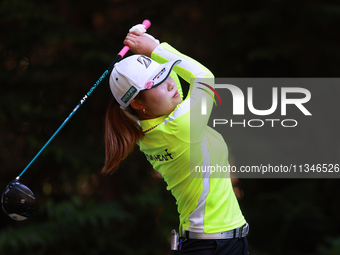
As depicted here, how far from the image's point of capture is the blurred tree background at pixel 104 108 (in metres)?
4.02

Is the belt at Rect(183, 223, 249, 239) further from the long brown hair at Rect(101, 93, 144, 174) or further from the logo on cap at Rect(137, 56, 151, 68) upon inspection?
the logo on cap at Rect(137, 56, 151, 68)

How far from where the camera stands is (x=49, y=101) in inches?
163

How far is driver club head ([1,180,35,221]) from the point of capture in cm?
199

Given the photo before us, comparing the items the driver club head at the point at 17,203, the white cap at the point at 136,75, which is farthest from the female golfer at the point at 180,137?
the driver club head at the point at 17,203

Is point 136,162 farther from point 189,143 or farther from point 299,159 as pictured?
point 189,143

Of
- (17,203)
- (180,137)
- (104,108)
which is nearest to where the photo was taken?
(180,137)

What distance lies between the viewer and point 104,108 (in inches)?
152

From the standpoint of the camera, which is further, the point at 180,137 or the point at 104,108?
the point at 104,108

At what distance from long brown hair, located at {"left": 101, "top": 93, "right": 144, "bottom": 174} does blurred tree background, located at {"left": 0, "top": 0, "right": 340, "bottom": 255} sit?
6.90 feet

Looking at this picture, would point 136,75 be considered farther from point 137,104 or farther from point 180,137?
point 180,137

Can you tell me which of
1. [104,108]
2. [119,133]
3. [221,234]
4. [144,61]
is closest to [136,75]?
[144,61]

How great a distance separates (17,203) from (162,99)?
858 millimetres

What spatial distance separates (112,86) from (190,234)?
0.75m

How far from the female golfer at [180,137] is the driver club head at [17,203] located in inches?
18.3
